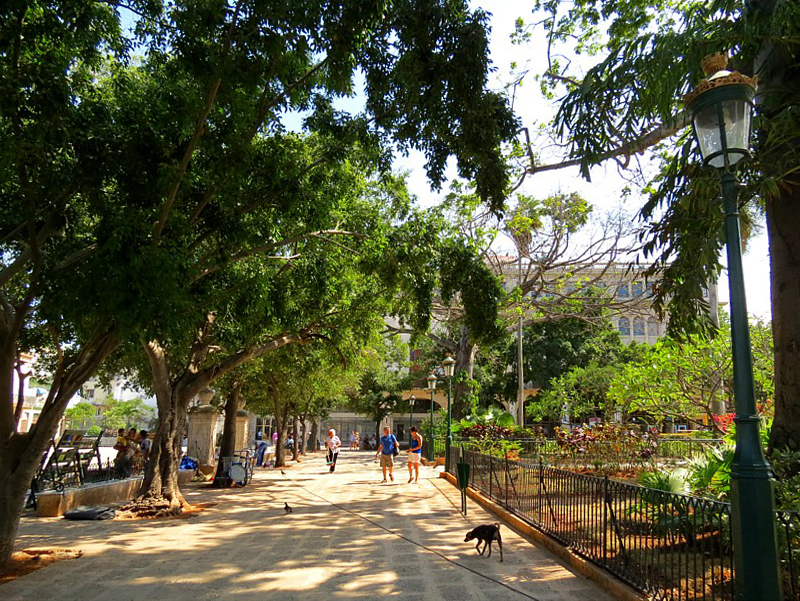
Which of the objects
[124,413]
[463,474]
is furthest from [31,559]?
[124,413]

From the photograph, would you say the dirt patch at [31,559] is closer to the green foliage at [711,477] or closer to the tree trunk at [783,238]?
the green foliage at [711,477]

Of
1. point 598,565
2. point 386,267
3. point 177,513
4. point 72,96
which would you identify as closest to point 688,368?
point 386,267

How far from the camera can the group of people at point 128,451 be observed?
1523cm

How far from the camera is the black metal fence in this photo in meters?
4.92

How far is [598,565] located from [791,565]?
8.40ft

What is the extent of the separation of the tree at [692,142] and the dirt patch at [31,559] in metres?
8.69

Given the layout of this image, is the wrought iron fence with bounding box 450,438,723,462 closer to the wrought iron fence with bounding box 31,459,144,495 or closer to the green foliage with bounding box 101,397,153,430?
the wrought iron fence with bounding box 31,459,144,495

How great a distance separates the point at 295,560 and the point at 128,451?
1086 cm

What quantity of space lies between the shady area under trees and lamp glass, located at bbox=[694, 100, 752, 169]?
363 centimetres

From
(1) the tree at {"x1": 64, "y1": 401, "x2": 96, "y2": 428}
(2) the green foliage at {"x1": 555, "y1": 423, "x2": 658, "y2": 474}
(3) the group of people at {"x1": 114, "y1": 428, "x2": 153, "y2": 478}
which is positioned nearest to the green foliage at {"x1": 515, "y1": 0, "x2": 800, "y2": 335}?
(2) the green foliage at {"x1": 555, "y1": 423, "x2": 658, "y2": 474}

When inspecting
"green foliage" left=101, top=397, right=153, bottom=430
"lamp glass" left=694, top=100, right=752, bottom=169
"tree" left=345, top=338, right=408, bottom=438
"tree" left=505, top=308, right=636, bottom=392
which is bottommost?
"green foliage" left=101, top=397, right=153, bottom=430

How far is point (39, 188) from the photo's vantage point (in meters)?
7.54

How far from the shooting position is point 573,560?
7.18 meters

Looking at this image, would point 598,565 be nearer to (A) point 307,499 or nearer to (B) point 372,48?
(B) point 372,48
